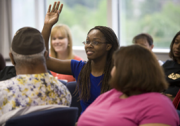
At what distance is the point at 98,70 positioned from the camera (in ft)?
6.03

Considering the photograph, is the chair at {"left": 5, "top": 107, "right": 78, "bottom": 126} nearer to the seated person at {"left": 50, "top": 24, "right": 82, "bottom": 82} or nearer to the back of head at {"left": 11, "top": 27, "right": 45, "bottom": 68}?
the back of head at {"left": 11, "top": 27, "right": 45, "bottom": 68}

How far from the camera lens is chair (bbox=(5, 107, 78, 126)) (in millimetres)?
1047

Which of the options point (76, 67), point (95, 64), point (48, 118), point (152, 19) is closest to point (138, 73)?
point (48, 118)

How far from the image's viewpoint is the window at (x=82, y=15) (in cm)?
457

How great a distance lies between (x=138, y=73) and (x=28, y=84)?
579 mm

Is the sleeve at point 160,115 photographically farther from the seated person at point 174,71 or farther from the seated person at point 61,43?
the seated person at point 61,43

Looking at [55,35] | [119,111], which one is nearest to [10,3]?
[55,35]

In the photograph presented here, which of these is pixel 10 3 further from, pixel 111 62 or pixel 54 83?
pixel 54 83

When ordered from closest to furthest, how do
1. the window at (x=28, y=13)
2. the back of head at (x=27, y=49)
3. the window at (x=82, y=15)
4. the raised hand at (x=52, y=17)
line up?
the back of head at (x=27, y=49), the raised hand at (x=52, y=17), the window at (x=82, y=15), the window at (x=28, y=13)

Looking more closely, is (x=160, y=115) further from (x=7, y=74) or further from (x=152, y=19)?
(x=152, y=19)

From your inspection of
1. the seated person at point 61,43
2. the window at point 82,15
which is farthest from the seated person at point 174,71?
the window at point 82,15

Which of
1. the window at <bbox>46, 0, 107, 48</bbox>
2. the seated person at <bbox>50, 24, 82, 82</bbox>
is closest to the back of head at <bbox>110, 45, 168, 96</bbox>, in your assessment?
the seated person at <bbox>50, 24, 82, 82</bbox>

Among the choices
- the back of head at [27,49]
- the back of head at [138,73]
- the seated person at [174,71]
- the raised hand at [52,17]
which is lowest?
the seated person at [174,71]

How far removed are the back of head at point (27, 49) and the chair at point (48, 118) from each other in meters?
0.28
